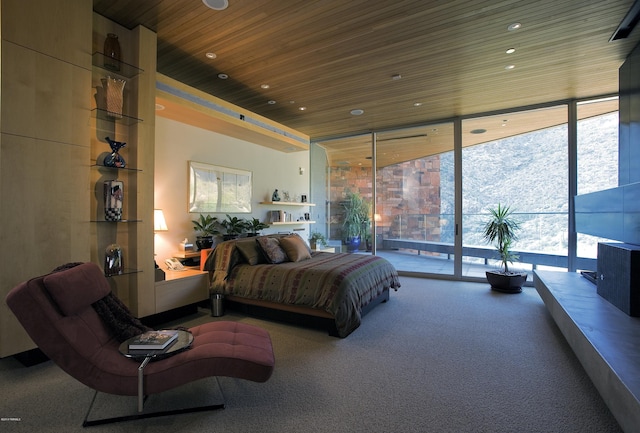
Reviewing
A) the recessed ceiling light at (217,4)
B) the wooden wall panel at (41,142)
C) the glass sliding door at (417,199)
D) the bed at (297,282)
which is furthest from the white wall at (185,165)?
the glass sliding door at (417,199)

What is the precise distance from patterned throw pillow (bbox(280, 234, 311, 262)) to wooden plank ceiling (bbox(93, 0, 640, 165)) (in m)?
2.24

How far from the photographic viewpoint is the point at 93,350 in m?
1.78

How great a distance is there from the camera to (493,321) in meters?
3.51

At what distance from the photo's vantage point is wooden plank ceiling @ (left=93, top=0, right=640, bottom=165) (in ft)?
9.11

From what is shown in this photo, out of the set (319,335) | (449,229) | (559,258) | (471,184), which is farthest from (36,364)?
(559,258)

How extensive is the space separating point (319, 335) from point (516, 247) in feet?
13.5

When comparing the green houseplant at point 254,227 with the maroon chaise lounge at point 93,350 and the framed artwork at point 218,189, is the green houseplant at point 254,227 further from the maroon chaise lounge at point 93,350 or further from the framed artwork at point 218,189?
the maroon chaise lounge at point 93,350

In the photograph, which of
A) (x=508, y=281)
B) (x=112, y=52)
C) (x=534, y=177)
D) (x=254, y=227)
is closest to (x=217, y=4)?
(x=112, y=52)

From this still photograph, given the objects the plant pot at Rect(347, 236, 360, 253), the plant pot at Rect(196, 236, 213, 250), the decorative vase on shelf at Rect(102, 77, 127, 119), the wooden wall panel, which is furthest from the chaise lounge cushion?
the plant pot at Rect(347, 236, 360, 253)

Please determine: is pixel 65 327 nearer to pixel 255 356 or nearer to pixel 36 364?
pixel 255 356

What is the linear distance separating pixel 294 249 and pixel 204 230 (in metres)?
1.35

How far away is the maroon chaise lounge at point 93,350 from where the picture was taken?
1642mm

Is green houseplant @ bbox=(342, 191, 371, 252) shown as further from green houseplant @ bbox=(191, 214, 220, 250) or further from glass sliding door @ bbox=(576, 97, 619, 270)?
glass sliding door @ bbox=(576, 97, 619, 270)

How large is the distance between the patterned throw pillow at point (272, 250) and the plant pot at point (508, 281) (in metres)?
3.41
